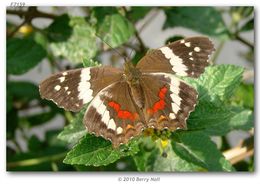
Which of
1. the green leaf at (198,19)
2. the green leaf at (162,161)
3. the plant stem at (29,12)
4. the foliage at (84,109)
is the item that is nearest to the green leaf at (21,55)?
the foliage at (84,109)

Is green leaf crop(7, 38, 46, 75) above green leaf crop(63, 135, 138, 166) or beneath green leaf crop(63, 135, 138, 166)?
above

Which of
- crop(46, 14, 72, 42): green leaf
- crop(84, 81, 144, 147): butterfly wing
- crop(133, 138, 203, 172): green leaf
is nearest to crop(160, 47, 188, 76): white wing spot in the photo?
crop(84, 81, 144, 147): butterfly wing

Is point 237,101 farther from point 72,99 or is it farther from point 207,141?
point 72,99

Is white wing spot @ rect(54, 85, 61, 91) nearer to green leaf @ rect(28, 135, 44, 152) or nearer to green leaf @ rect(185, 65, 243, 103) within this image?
green leaf @ rect(185, 65, 243, 103)

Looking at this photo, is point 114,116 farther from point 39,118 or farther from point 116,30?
point 39,118

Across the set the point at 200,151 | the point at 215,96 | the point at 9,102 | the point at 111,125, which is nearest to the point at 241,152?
the point at 200,151

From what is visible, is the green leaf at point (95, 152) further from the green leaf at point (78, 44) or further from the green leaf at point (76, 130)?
the green leaf at point (78, 44)
